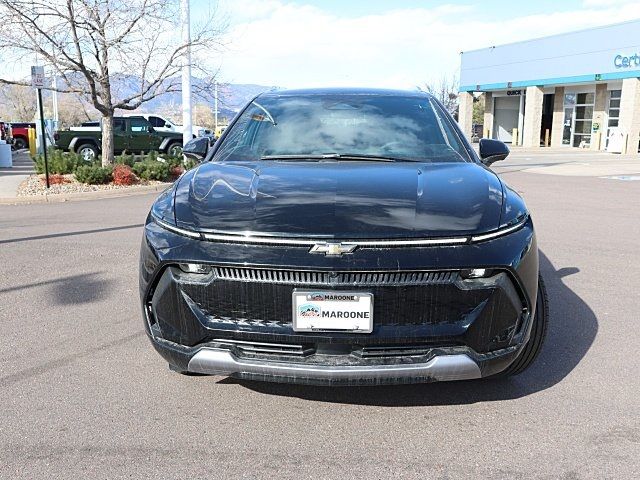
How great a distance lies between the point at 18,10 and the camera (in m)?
12.2

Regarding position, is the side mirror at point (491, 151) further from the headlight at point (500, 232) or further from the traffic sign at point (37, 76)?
the traffic sign at point (37, 76)

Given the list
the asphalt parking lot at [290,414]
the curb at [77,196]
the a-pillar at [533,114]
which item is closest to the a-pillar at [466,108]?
the a-pillar at [533,114]

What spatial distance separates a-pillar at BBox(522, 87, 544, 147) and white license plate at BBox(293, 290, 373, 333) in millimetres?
36169

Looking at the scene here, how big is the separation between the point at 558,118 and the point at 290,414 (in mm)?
36980

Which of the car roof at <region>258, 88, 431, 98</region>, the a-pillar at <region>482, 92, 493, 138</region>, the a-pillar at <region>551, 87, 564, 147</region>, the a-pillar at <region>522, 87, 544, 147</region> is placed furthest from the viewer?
the a-pillar at <region>482, 92, 493, 138</region>

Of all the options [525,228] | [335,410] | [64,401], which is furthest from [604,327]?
[64,401]

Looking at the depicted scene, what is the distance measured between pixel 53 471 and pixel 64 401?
69 centimetres

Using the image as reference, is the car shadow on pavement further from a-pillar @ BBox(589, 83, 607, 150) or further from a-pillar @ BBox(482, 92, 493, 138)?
a-pillar @ BBox(482, 92, 493, 138)

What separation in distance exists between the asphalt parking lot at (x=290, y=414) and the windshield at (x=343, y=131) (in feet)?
4.70

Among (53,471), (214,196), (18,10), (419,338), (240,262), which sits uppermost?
(18,10)

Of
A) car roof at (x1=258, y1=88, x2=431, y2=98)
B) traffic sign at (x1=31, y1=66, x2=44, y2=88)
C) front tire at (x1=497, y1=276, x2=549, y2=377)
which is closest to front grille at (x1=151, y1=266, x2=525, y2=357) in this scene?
front tire at (x1=497, y1=276, x2=549, y2=377)

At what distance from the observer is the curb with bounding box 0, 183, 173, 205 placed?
1167cm

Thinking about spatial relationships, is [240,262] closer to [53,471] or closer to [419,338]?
[419,338]

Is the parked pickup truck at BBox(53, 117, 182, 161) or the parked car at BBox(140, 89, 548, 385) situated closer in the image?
the parked car at BBox(140, 89, 548, 385)
